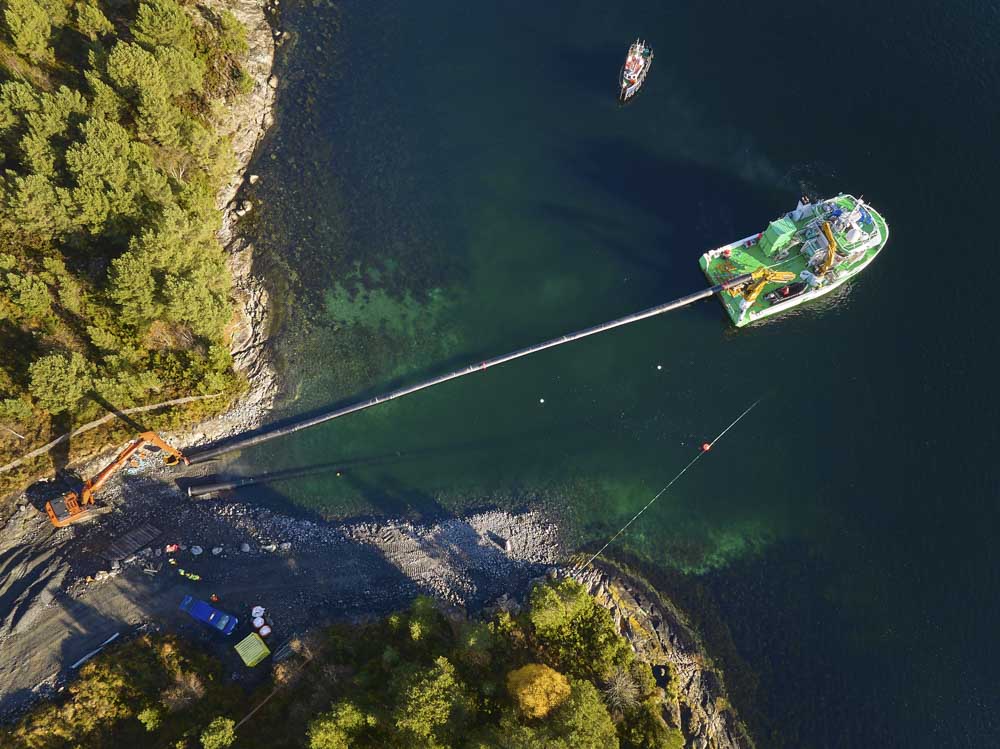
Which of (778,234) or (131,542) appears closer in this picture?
(131,542)

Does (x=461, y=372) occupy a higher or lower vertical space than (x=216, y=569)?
higher

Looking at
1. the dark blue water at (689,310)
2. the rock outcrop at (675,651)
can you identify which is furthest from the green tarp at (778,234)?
the rock outcrop at (675,651)

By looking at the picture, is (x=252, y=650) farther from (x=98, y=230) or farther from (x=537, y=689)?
(x=98, y=230)

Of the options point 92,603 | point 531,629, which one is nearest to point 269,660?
point 92,603

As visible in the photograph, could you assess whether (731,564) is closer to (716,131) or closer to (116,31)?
(716,131)

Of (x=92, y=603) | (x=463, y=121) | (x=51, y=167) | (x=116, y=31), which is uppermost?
(x=116, y=31)

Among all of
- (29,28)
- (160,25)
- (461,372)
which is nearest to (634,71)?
(461,372)
